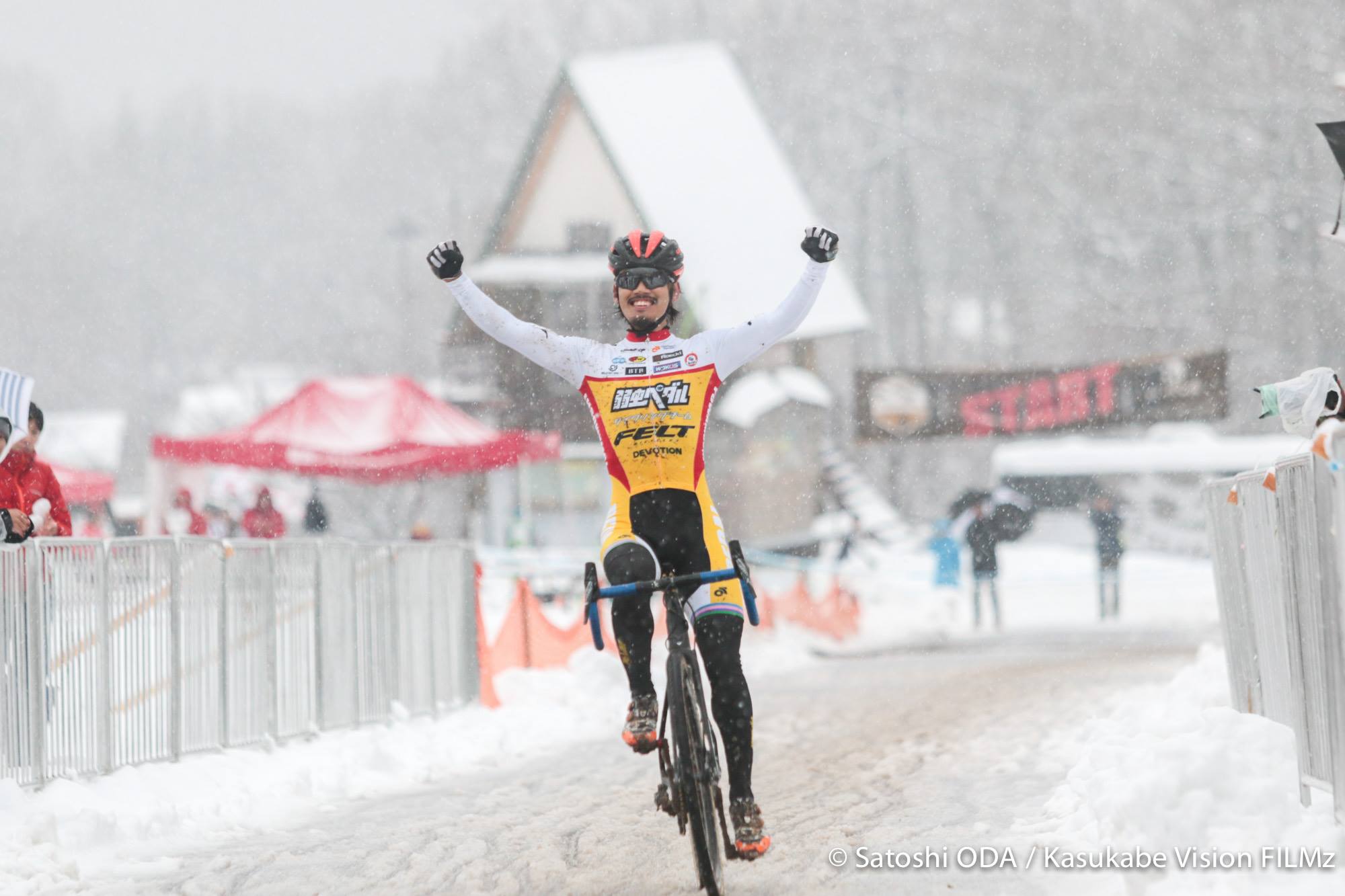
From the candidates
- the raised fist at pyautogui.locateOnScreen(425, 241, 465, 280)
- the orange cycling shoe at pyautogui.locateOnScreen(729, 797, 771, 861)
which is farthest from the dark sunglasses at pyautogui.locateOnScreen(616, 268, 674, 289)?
the orange cycling shoe at pyautogui.locateOnScreen(729, 797, 771, 861)

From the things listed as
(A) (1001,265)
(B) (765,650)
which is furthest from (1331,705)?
(A) (1001,265)

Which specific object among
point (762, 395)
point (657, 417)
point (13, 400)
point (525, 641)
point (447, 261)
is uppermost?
point (762, 395)

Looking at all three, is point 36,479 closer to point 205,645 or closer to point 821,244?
point 205,645

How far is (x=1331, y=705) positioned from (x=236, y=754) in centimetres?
676

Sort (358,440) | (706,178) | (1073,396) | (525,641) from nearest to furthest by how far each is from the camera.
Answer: (525,641), (358,440), (1073,396), (706,178)

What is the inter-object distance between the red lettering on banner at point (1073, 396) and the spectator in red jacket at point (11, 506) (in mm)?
28039

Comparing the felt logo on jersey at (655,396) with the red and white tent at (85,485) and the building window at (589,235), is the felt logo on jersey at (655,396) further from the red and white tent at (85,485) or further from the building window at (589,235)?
the building window at (589,235)

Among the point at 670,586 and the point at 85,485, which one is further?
the point at 85,485

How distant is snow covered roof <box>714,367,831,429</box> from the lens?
4009cm

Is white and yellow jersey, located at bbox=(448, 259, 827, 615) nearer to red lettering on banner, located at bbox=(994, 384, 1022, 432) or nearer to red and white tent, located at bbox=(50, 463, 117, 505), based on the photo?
red and white tent, located at bbox=(50, 463, 117, 505)

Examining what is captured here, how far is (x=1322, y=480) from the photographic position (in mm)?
5781

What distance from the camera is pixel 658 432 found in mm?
6539

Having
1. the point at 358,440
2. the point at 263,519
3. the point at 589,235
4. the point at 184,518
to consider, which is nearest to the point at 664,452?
the point at 263,519

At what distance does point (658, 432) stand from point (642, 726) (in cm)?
118
